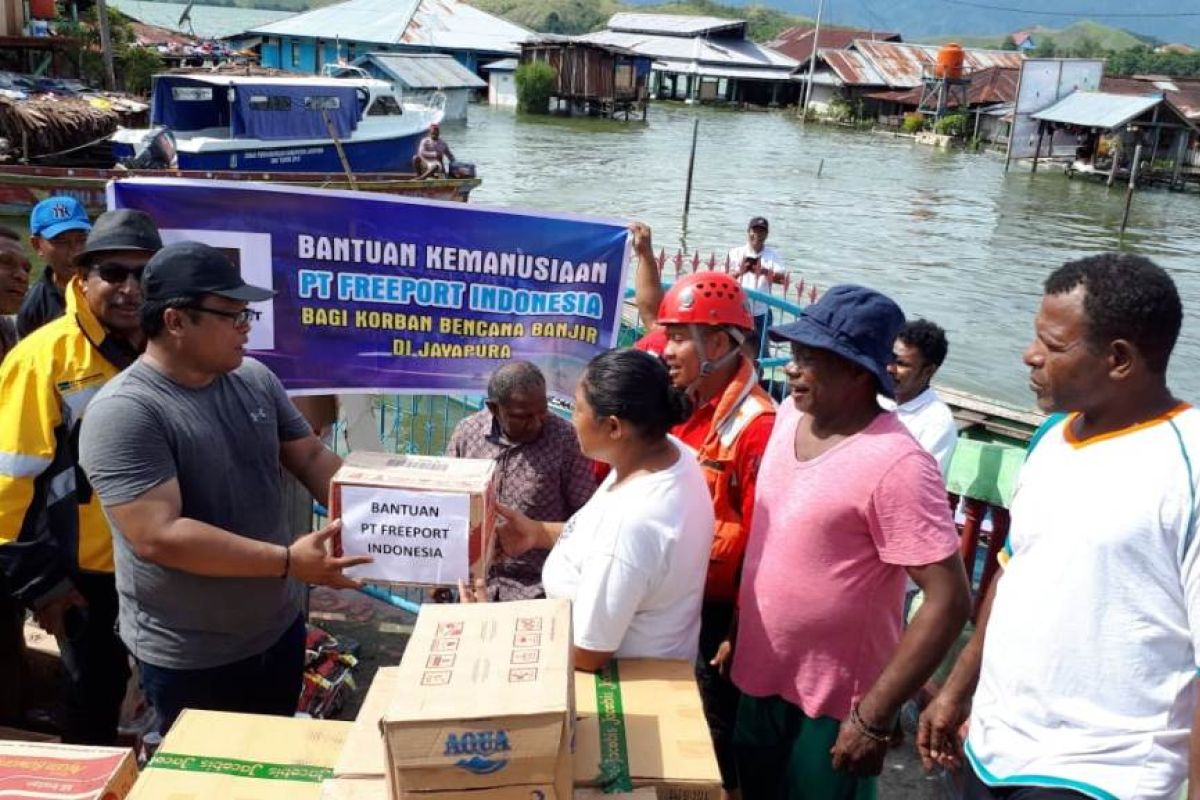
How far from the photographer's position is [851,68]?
208 ft

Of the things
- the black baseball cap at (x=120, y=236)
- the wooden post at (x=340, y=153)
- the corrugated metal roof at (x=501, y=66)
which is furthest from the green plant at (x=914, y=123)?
the black baseball cap at (x=120, y=236)

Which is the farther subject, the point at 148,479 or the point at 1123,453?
the point at 148,479

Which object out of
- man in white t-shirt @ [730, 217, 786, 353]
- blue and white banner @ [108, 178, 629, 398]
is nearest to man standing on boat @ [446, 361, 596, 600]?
blue and white banner @ [108, 178, 629, 398]

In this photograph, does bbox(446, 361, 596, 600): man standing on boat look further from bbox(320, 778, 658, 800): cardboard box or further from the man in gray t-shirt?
bbox(320, 778, 658, 800): cardboard box

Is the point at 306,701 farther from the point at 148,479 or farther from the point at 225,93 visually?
the point at 225,93

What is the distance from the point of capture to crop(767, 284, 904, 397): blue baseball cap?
2.58m

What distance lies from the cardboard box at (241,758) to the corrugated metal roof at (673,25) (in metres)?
77.5

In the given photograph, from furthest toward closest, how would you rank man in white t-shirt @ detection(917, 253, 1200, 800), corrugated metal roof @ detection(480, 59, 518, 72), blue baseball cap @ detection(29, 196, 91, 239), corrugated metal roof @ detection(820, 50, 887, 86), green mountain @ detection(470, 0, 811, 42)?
green mountain @ detection(470, 0, 811, 42) < corrugated metal roof @ detection(820, 50, 887, 86) < corrugated metal roof @ detection(480, 59, 518, 72) < blue baseball cap @ detection(29, 196, 91, 239) < man in white t-shirt @ detection(917, 253, 1200, 800)

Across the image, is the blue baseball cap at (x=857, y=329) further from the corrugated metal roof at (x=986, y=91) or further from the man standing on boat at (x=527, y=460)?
the corrugated metal roof at (x=986, y=91)

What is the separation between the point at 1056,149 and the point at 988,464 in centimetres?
4828

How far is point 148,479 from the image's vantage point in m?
2.53

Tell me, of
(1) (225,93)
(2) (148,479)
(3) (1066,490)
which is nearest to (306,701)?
(2) (148,479)

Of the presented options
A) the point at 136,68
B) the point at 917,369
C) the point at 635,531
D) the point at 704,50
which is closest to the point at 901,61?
the point at 704,50

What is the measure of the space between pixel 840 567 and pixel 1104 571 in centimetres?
67
